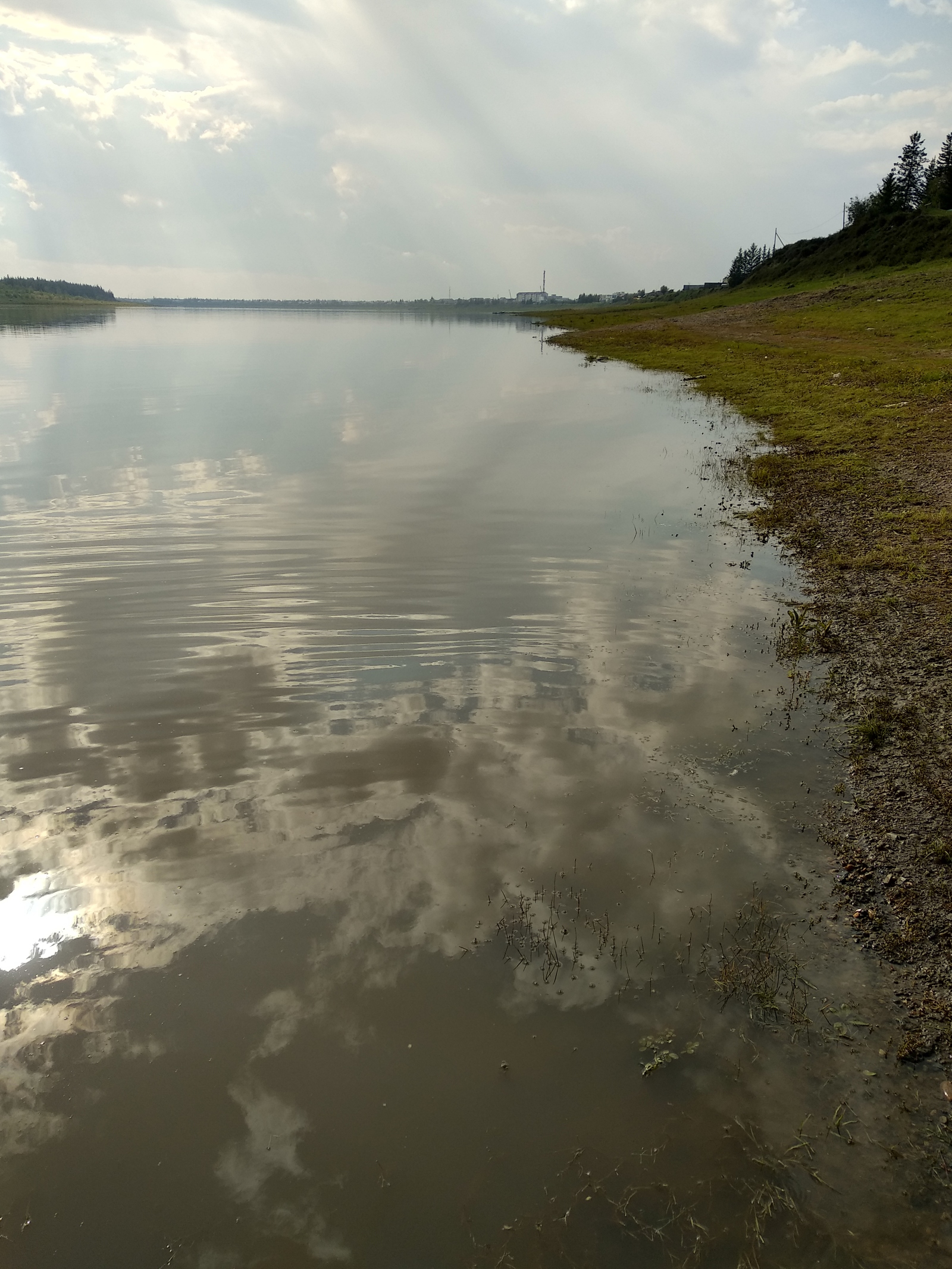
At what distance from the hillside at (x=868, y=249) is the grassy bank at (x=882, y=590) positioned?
59.6 meters


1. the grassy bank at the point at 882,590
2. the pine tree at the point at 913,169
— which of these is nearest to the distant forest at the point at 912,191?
the pine tree at the point at 913,169

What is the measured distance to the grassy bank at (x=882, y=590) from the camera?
703 centimetres

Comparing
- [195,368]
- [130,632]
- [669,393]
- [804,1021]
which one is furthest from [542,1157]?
[195,368]

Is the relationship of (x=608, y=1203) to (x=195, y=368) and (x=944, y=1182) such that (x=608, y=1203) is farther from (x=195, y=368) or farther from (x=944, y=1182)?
(x=195, y=368)

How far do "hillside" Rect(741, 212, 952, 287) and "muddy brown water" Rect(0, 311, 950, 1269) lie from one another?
345ft

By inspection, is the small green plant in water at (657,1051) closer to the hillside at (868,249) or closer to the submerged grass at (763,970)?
the submerged grass at (763,970)

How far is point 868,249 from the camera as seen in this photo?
109812 millimetres

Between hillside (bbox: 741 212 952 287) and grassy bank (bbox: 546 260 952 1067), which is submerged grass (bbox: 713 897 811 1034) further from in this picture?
hillside (bbox: 741 212 952 287)

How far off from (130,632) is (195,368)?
54.3 meters

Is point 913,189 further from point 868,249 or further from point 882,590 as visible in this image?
point 882,590

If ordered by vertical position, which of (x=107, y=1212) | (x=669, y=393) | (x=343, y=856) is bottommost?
(x=107, y=1212)

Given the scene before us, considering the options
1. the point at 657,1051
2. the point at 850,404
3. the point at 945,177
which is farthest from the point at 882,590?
the point at 945,177

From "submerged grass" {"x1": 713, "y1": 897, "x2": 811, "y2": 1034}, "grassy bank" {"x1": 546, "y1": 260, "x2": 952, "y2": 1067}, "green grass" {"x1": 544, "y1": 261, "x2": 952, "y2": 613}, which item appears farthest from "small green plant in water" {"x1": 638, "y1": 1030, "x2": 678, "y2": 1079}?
"green grass" {"x1": 544, "y1": 261, "x2": 952, "y2": 613}

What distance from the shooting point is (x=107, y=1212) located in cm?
479
